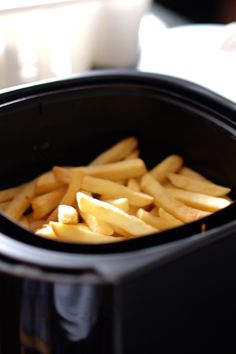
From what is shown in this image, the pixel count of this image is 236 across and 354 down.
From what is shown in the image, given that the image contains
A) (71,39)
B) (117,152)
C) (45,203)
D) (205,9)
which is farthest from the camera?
(205,9)

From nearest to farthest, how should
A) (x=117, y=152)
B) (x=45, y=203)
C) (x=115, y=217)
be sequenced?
1. (x=115, y=217)
2. (x=45, y=203)
3. (x=117, y=152)

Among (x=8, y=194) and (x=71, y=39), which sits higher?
(x=71, y=39)

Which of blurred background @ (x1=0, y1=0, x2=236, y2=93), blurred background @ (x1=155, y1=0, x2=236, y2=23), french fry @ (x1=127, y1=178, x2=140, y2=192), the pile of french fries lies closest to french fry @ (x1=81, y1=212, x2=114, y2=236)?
the pile of french fries

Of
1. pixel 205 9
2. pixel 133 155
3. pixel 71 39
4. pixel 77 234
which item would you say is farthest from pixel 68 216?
pixel 205 9

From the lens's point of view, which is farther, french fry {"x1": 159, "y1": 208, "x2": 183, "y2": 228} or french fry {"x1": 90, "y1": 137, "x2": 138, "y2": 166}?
french fry {"x1": 90, "y1": 137, "x2": 138, "y2": 166}

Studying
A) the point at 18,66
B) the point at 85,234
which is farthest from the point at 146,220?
the point at 18,66

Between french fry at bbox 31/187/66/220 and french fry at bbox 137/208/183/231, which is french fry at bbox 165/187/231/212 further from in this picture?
french fry at bbox 31/187/66/220

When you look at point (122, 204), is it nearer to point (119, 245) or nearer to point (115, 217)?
point (115, 217)

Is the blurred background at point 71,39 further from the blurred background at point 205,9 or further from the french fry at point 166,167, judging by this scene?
the blurred background at point 205,9
